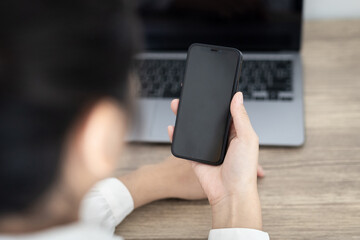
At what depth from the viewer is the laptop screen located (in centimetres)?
81

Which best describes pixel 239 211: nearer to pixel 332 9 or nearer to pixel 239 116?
pixel 239 116

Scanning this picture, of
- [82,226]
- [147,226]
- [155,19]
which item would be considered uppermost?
[155,19]

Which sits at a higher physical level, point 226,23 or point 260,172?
point 226,23

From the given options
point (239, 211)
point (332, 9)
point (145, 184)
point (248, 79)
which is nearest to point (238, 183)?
point (239, 211)

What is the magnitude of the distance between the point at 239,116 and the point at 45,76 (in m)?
0.33

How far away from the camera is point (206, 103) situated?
0.63 metres

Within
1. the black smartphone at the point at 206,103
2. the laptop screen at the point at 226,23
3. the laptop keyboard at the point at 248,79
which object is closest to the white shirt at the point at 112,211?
the black smartphone at the point at 206,103

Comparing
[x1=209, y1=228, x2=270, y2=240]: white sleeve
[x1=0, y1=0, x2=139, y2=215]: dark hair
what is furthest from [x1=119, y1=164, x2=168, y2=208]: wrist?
[x1=0, y1=0, x2=139, y2=215]: dark hair

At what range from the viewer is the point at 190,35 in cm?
87

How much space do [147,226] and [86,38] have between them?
0.35 m

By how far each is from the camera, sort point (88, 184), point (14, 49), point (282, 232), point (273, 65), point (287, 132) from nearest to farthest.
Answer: point (14, 49), point (88, 184), point (282, 232), point (287, 132), point (273, 65)

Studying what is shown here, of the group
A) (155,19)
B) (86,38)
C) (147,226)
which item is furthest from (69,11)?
(155,19)

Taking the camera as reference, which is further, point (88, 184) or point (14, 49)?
point (88, 184)

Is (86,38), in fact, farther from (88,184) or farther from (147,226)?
(147,226)
